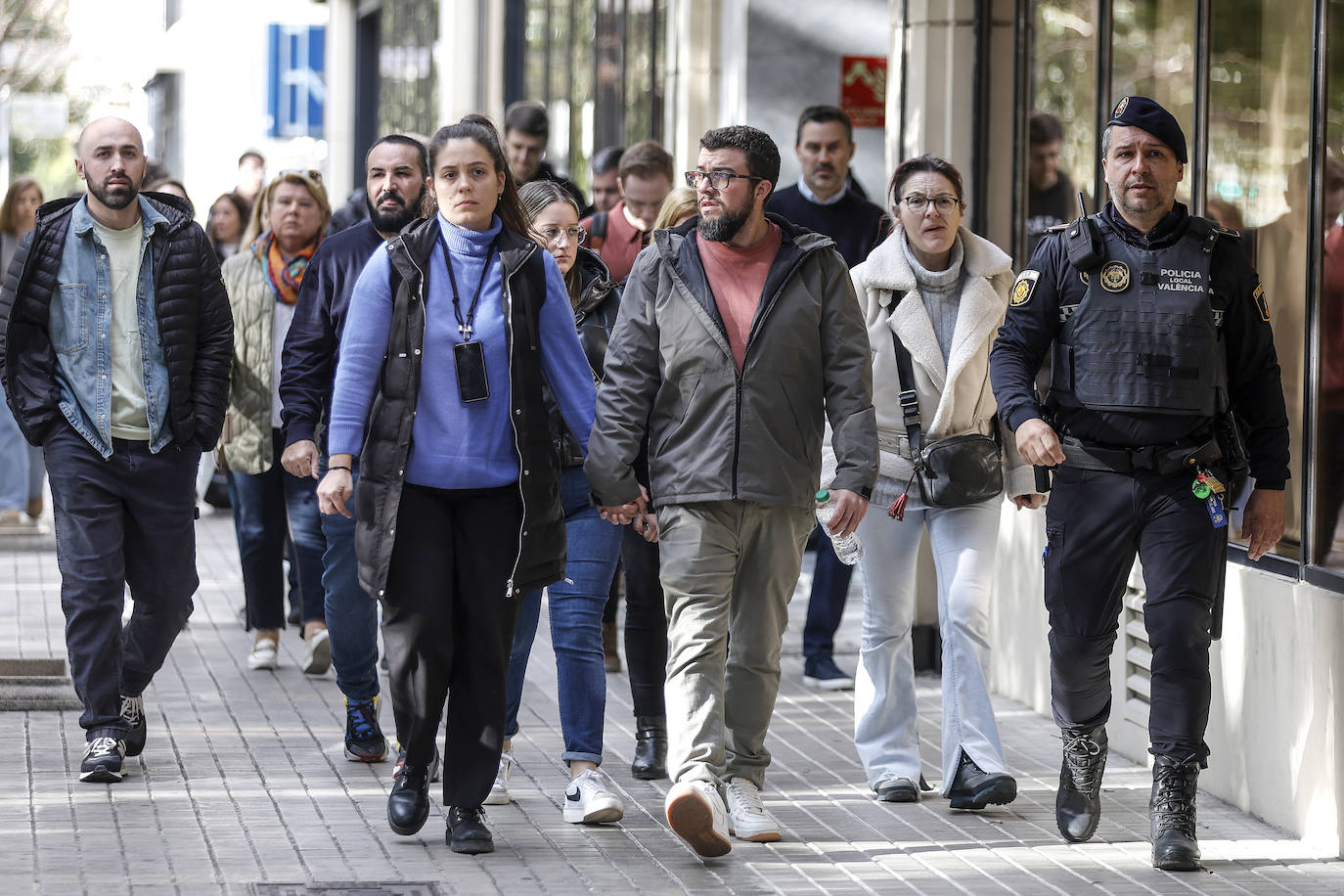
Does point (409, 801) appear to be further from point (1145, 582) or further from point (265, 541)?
point (265, 541)

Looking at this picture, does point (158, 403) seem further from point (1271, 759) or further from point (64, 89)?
point (64, 89)

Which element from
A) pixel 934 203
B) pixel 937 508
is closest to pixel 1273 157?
pixel 934 203

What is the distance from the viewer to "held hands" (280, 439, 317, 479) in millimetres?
6836

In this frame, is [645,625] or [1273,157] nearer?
[1273,157]

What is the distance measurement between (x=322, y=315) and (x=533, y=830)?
2.03 m

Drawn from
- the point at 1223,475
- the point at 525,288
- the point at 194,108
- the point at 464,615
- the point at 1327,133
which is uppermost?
the point at 194,108

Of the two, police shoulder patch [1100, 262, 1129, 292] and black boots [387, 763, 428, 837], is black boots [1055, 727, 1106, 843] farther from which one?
black boots [387, 763, 428, 837]

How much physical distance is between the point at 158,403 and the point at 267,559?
8.51 feet

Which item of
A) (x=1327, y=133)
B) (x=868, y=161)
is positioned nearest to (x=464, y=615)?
(x=1327, y=133)

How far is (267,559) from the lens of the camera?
9727mm

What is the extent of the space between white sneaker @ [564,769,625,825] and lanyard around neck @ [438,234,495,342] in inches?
61.1

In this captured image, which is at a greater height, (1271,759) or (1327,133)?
(1327,133)

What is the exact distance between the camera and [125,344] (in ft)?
23.7

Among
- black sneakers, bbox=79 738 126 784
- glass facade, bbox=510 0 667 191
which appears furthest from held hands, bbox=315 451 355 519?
glass facade, bbox=510 0 667 191
